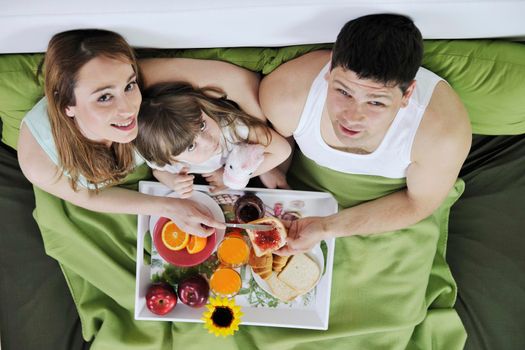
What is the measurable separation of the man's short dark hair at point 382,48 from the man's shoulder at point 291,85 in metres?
0.21

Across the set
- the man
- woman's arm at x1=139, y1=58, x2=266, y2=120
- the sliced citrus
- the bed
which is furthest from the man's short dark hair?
the sliced citrus

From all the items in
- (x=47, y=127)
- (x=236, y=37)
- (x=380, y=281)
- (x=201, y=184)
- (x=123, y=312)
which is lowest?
(x=123, y=312)

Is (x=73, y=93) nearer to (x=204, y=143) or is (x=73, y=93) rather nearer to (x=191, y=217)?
(x=204, y=143)

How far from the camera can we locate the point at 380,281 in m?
1.56

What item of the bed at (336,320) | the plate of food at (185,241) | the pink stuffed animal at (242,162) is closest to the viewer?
the bed at (336,320)

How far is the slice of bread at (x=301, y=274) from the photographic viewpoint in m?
1.52

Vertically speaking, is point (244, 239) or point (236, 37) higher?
point (236, 37)

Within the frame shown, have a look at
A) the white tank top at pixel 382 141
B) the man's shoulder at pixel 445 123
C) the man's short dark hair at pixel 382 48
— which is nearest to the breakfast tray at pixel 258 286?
the white tank top at pixel 382 141

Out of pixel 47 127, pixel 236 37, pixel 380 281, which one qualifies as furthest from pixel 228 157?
pixel 380 281

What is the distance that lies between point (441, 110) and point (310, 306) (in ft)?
2.33

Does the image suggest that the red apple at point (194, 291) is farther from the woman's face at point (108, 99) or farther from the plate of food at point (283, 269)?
the woman's face at point (108, 99)

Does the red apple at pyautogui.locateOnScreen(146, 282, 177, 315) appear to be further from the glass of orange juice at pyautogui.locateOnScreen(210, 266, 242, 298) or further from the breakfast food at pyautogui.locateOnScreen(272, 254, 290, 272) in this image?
the breakfast food at pyautogui.locateOnScreen(272, 254, 290, 272)

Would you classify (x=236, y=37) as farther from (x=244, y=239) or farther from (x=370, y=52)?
(x=244, y=239)

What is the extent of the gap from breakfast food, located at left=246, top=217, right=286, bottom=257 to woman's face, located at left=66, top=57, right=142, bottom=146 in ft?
1.57
